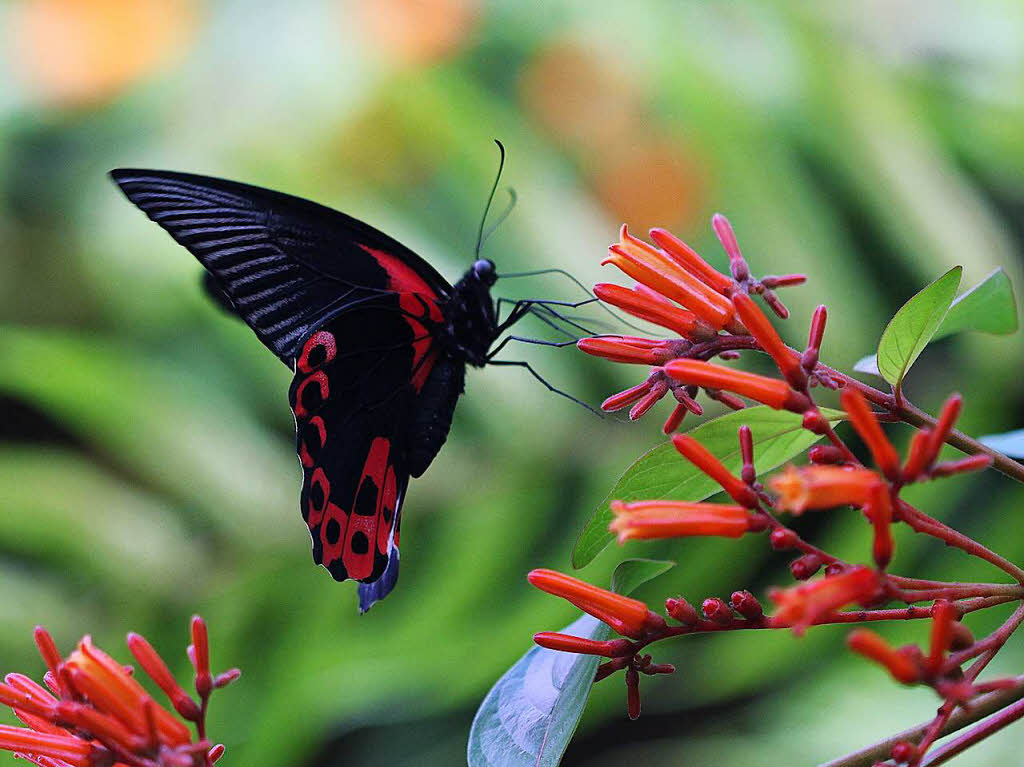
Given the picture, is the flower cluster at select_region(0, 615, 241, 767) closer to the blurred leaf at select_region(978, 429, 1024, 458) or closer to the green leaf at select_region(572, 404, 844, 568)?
the green leaf at select_region(572, 404, 844, 568)

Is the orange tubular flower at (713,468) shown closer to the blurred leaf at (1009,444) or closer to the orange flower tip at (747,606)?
the orange flower tip at (747,606)

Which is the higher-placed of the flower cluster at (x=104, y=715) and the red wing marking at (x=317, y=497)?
the red wing marking at (x=317, y=497)

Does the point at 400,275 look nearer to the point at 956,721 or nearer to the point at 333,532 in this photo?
the point at 333,532

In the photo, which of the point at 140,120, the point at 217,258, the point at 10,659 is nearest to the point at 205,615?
the point at 10,659

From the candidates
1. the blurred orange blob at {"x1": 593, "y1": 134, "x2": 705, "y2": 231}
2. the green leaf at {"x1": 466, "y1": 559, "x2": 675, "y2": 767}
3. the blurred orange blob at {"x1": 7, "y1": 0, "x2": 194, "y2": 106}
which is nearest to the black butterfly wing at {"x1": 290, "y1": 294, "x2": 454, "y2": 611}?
A: the green leaf at {"x1": 466, "y1": 559, "x2": 675, "y2": 767}

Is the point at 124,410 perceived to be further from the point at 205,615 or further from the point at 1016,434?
the point at 1016,434

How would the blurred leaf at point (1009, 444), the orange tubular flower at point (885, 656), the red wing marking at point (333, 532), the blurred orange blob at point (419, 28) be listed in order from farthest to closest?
the blurred orange blob at point (419, 28) → the red wing marking at point (333, 532) → the blurred leaf at point (1009, 444) → the orange tubular flower at point (885, 656)

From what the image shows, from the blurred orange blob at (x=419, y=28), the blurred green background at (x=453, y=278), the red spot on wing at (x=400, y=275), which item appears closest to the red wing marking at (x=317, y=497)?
the red spot on wing at (x=400, y=275)
